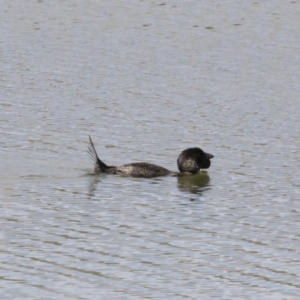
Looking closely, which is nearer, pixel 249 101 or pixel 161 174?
pixel 161 174

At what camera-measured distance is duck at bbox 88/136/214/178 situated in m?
19.0

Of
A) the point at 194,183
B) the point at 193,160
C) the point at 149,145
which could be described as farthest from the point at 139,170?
the point at 149,145

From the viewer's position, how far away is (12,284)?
1221cm

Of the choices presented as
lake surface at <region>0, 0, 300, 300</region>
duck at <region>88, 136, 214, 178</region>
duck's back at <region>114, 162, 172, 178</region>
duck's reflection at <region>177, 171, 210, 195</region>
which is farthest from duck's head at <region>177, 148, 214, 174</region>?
duck's back at <region>114, 162, 172, 178</region>

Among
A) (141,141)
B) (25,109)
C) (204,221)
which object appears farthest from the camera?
(25,109)

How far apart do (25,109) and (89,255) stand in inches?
437

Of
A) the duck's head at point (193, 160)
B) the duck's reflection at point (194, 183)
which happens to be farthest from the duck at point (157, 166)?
the duck's reflection at point (194, 183)

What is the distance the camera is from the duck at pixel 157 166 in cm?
1897

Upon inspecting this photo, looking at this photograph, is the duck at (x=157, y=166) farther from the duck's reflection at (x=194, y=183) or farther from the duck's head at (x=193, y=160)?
the duck's reflection at (x=194, y=183)

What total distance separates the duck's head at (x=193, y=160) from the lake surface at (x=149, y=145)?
0.25 metres

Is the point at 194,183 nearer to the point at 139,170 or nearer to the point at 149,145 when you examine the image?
the point at 139,170

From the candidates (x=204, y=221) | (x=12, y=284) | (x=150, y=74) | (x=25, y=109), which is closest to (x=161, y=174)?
(x=204, y=221)

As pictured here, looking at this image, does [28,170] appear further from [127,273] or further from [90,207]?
[127,273]

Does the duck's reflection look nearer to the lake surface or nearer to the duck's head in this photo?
the lake surface
